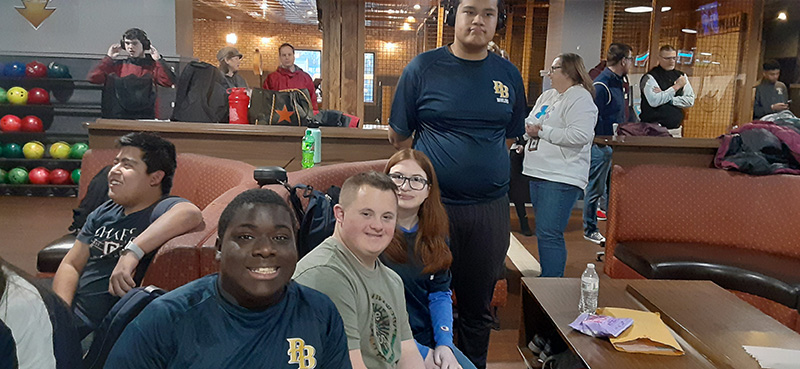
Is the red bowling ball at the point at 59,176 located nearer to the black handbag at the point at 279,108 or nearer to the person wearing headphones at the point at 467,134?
the person wearing headphones at the point at 467,134

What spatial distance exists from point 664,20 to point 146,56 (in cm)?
694

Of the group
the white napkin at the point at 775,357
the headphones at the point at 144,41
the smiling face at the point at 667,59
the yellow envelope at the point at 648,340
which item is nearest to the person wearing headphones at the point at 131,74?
the headphones at the point at 144,41

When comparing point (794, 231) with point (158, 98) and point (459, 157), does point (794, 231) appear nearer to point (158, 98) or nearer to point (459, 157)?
point (459, 157)

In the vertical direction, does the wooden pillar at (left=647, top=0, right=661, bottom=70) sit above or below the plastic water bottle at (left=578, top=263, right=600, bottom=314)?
above

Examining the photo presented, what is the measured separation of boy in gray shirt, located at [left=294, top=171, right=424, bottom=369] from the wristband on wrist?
239 mm

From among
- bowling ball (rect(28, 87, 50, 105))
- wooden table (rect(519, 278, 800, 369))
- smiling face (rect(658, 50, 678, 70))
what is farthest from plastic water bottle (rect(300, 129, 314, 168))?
smiling face (rect(658, 50, 678, 70))

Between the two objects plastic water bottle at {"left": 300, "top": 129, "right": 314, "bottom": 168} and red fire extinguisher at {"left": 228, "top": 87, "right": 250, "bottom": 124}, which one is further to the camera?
red fire extinguisher at {"left": 228, "top": 87, "right": 250, "bottom": 124}

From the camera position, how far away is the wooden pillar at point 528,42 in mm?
6672

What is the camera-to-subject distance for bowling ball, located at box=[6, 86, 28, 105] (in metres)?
0.80

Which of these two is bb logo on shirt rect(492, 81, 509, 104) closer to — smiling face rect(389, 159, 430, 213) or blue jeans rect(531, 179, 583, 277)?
smiling face rect(389, 159, 430, 213)

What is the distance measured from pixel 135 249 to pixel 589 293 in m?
1.63

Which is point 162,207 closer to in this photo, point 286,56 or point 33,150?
point 33,150

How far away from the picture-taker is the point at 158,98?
1.07 metres

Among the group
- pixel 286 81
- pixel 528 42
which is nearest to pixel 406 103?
pixel 286 81
